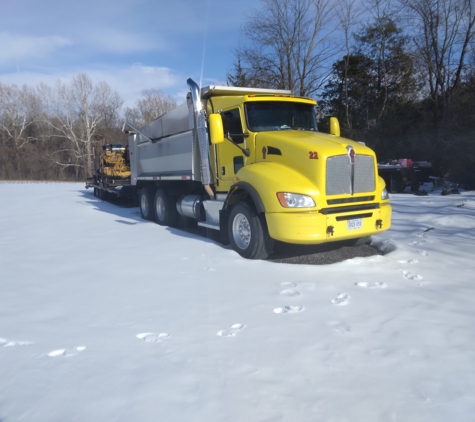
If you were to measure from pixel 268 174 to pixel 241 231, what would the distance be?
117cm

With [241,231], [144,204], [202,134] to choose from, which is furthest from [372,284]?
[144,204]

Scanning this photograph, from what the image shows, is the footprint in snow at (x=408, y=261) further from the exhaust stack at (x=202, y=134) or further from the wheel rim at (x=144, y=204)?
the wheel rim at (x=144, y=204)

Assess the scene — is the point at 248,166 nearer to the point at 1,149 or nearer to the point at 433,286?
the point at 433,286

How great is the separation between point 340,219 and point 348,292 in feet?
5.02

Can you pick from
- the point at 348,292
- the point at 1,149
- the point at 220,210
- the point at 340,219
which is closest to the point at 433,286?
the point at 348,292

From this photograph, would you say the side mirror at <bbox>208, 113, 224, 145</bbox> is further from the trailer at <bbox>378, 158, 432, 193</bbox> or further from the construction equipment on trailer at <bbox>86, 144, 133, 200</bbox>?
the trailer at <bbox>378, 158, 432, 193</bbox>

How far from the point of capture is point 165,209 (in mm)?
10398

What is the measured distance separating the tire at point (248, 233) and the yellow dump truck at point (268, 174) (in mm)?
16

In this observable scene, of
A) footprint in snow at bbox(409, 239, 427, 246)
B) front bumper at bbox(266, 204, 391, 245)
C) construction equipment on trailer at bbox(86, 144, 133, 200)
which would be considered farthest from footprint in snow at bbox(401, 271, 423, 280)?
construction equipment on trailer at bbox(86, 144, 133, 200)

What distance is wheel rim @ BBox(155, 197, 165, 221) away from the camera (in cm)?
1055

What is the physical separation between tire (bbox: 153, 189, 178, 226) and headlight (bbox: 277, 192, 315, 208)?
16.4 feet

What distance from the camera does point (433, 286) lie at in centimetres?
488

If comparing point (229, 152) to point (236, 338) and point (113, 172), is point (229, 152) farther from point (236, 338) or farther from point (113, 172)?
point (113, 172)

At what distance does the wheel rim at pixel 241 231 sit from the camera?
6621 millimetres
